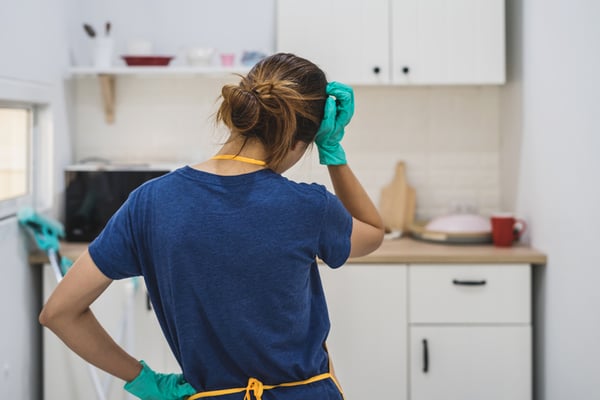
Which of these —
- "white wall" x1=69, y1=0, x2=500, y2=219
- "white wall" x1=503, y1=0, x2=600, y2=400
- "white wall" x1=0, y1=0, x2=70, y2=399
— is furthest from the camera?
"white wall" x1=69, y1=0, x2=500, y2=219

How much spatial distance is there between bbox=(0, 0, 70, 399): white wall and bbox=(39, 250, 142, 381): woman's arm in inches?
52.1

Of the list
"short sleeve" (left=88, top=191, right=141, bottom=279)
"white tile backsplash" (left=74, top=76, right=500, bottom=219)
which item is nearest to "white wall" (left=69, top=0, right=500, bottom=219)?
"white tile backsplash" (left=74, top=76, right=500, bottom=219)

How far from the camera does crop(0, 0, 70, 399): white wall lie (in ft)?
9.07

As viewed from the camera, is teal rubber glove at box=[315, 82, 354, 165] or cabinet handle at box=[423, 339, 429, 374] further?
cabinet handle at box=[423, 339, 429, 374]

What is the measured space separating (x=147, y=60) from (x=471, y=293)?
5.39 feet

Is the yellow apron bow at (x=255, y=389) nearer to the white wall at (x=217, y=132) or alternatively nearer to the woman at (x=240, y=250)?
the woman at (x=240, y=250)

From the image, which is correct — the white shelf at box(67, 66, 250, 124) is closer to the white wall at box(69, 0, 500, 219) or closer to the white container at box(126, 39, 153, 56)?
the white container at box(126, 39, 153, 56)

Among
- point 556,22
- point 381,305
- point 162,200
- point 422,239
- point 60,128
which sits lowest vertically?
point 381,305

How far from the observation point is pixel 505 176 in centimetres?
358

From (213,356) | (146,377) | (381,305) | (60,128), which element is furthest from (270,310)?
(60,128)

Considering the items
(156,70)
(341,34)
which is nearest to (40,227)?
(156,70)

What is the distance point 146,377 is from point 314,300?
0.41 metres

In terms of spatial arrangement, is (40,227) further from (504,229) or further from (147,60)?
(504,229)

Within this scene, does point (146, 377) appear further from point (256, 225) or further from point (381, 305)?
point (381, 305)
